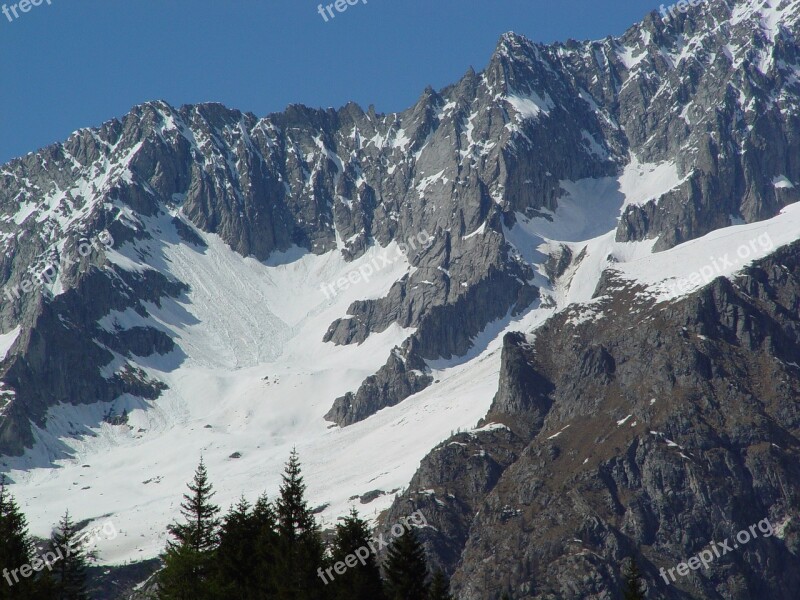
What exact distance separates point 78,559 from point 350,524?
23.5m

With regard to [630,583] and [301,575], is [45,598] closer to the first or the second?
[301,575]

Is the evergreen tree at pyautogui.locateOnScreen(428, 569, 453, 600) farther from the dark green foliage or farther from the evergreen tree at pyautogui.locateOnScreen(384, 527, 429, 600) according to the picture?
the dark green foliage

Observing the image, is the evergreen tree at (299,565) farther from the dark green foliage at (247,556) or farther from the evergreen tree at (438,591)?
the evergreen tree at (438,591)

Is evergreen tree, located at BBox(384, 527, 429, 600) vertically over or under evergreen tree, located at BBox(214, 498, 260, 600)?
under

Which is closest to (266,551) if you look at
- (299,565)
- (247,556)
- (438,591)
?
(247,556)

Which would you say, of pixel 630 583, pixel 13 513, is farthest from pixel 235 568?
pixel 630 583

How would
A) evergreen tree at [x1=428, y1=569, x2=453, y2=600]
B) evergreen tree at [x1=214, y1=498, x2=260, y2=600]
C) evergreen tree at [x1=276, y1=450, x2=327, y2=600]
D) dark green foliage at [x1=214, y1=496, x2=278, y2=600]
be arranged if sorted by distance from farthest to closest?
evergreen tree at [x1=214, y1=498, x2=260, y2=600] → dark green foliage at [x1=214, y1=496, x2=278, y2=600] → evergreen tree at [x1=276, y1=450, x2=327, y2=600] → evergreen tree at [x1=428, y1=569, x2=453, y2=600]

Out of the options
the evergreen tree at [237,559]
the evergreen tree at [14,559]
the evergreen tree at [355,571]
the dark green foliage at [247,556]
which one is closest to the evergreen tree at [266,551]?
the dark green foliage at [247,556]

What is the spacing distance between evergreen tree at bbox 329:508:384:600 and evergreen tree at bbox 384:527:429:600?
877mm

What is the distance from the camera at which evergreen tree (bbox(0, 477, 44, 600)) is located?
85375 mm

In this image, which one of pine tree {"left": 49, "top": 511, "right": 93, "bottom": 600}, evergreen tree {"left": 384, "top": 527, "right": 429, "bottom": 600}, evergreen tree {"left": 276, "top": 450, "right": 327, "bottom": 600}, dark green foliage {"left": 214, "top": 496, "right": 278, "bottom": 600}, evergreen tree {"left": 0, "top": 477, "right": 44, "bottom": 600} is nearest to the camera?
evergreen tree {"left": 0, "top": 477, "right": 44, "bottom": 600}

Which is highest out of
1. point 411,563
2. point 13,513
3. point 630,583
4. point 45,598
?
point 13,513

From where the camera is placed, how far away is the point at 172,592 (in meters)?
→ 89.5

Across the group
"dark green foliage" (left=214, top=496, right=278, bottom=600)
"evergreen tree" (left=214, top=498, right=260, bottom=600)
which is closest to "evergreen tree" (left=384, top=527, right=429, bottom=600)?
"dark green foliage" (left=214, top=496, right=278, bottom=600)
